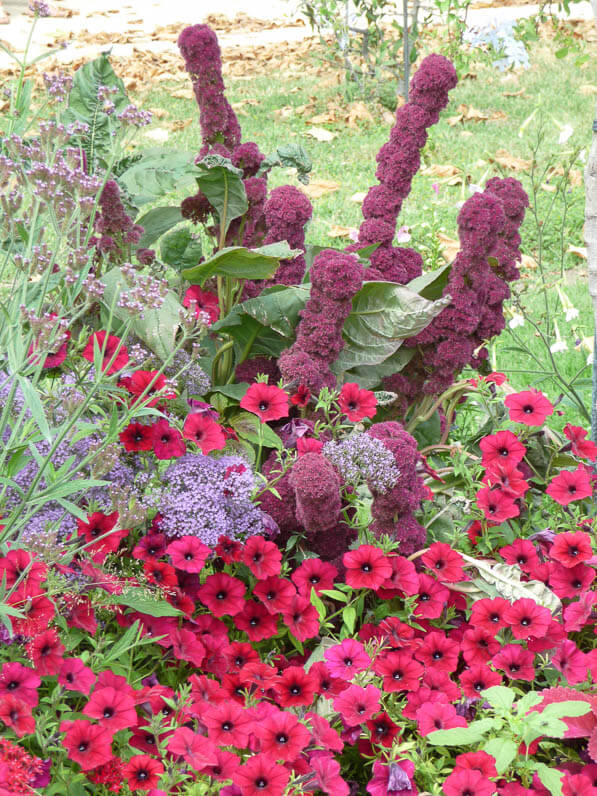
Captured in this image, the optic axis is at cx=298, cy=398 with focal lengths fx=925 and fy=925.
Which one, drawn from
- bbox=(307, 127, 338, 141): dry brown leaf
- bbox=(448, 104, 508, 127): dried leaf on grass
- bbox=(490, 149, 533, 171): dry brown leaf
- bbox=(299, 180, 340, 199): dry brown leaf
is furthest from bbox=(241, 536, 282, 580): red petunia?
bbox=(448, 104, 508, 127): dried leaf on grass

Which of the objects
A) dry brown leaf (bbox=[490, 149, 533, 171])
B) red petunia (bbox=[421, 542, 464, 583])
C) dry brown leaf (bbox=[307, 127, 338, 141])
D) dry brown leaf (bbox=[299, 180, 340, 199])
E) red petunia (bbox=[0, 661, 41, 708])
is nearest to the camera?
red petunia (bbox=[0, 661, 41, 708])

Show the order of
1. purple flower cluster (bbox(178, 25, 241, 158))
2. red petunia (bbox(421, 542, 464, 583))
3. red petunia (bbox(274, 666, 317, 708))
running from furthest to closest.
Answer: purple flower cluster (bbox(178, 25, 241, 158)), red petunia (bbox(421, 542, 464, 583)), red petunia (bbox(274, 666, 317, 708))

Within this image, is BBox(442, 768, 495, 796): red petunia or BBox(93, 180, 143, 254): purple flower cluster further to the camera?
BBox(93, 180, 143, 254): purple flower cluster

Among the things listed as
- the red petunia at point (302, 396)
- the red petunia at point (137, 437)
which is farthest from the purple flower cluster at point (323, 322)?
the red petunia at point (137, 437)

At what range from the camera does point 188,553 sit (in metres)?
1.78

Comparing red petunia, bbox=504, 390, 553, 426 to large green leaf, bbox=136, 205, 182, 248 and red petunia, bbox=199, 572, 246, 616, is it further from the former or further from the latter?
large green leaf, bbox=136, 205, 182, 248

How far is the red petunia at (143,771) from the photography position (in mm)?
1411

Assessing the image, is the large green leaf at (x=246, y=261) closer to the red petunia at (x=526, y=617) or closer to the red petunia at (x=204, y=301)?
the red petunia at (x=204, y=301)

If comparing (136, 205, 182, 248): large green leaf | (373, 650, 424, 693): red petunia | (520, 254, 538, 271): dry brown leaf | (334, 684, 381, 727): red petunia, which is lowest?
(520, 254, 538, 271): dry brown leaf

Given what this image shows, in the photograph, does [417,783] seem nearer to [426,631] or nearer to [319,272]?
[426,631]

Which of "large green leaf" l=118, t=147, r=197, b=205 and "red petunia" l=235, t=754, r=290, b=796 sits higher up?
"large green leaf" l=118, t=147, r=197, b=205

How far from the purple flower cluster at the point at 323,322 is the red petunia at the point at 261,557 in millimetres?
387

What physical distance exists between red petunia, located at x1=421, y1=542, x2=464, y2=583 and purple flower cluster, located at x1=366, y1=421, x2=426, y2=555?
0.05 meters

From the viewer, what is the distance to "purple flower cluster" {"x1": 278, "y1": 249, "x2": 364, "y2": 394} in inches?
80.5
